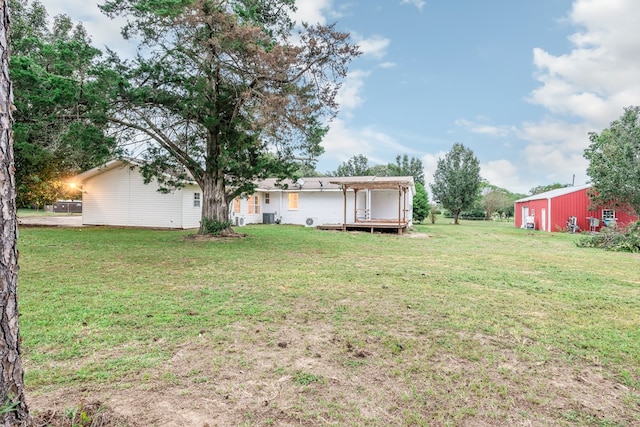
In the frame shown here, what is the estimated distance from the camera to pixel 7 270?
1603 millimetres

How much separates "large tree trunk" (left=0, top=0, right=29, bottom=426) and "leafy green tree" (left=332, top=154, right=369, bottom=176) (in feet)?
150

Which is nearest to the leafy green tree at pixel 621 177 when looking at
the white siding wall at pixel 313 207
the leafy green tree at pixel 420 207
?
the leafy green tree at pixel 420 207

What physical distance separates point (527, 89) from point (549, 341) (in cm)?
1813

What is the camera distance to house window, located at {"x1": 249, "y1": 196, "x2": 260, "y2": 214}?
23.4 m

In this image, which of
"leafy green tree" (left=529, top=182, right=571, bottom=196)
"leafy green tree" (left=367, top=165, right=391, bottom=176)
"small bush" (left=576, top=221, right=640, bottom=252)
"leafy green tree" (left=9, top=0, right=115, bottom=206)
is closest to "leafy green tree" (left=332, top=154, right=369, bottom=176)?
"leafy green tree" (left=367, top=165, right=391, bottom=176)

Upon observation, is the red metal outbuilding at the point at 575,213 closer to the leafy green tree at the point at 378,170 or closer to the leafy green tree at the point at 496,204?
the leafy green tree at the point at 496,204

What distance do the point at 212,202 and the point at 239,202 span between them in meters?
8.28

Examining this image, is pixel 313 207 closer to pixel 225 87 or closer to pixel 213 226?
pixel 213 226

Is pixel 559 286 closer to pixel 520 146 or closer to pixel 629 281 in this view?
pixel 629 281

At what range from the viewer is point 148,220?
19484mm

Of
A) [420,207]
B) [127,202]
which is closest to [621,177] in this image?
[420,207]

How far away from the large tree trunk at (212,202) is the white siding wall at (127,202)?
5958 millimetres

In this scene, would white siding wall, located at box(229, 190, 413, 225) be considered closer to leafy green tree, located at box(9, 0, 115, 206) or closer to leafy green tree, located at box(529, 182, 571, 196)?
leafy green tree, located at box(9, 0, 115, 206)

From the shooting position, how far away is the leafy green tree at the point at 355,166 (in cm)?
4684
